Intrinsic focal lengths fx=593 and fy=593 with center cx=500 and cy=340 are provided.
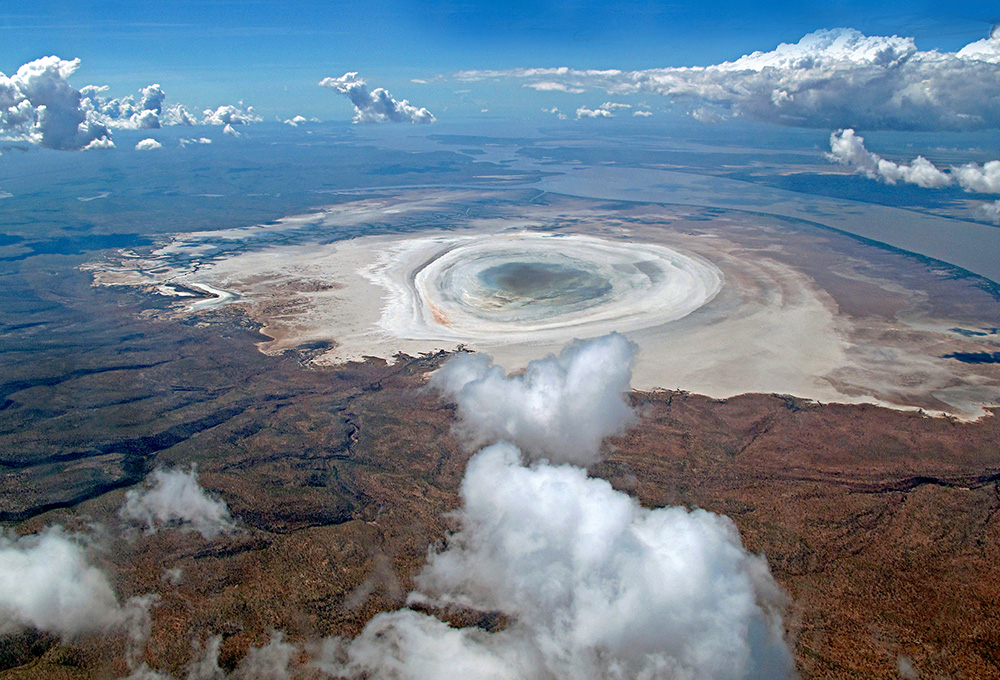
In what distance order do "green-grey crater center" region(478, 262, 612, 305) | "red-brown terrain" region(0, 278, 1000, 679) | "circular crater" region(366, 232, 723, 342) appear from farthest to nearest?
"green-grey crater center" region(478, 262, 612, 305)
"circular crater" region(366, 232, 723, 342)
"red-brown terrain" region(0, 278, 1000, 679)

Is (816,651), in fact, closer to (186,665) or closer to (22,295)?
(186,665)

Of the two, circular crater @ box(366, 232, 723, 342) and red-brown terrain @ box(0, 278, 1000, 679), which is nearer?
red-brown terrain @ box(0, 278, 1000, 679)

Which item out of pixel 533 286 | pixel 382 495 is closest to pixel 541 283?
pixel 533 286

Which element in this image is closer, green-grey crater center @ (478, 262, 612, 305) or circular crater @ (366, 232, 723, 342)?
circular crater @ (366, 232, 723, 342)

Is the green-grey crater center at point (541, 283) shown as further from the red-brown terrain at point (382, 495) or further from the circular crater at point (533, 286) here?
the red-brown terrain at point (382, 495)

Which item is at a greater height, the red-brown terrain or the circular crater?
the circular crater

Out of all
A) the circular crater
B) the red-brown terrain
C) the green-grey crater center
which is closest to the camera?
the red-brown terrain

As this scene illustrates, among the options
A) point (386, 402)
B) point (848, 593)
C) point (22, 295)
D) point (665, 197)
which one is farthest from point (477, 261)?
point (665, 197)

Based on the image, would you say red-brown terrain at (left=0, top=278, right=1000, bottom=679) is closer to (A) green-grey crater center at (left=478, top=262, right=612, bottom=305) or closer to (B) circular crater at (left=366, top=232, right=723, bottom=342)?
(B) circular crater at (left=366, top=232, right=723, bottom=342)

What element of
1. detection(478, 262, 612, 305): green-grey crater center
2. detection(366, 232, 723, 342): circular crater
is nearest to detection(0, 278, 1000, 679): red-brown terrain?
detection(366, 232, 723, 342): circular crater

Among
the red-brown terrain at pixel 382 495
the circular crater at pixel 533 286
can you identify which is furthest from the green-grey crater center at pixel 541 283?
the red-brown terrain at pixel 382 495
